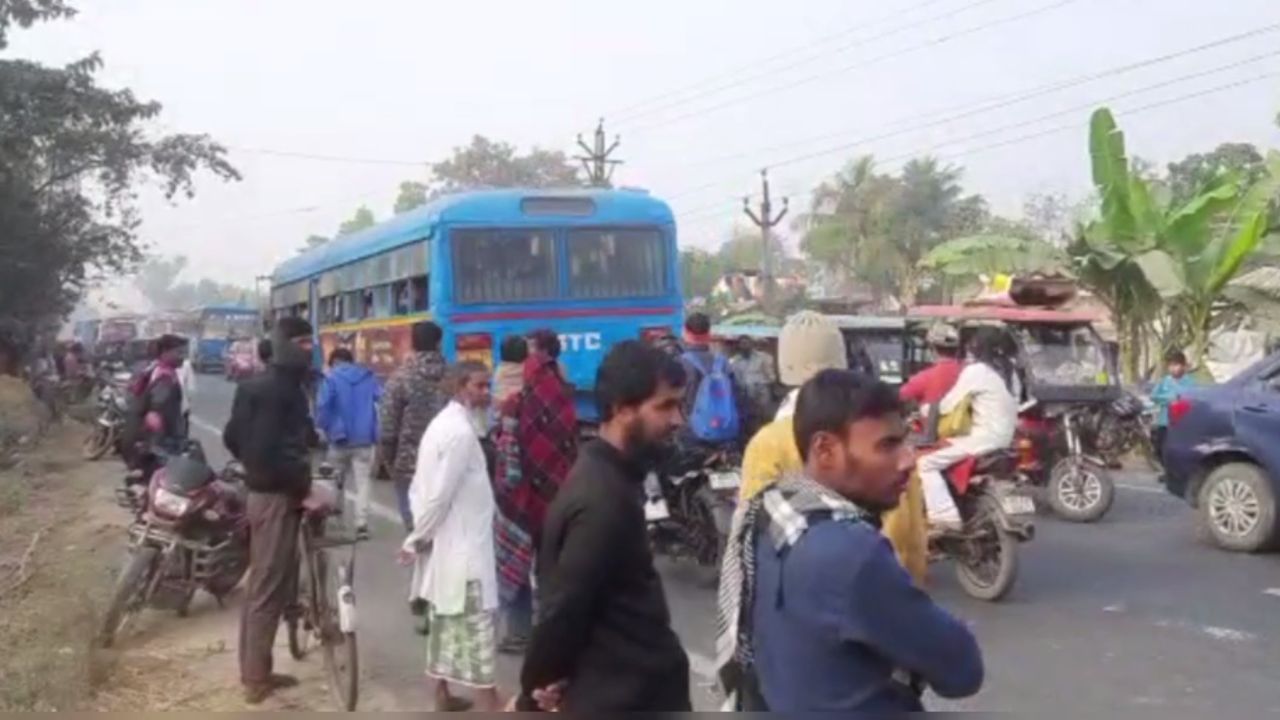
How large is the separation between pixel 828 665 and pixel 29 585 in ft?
24.9

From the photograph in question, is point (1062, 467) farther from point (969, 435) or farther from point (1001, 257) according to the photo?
point (1001, 257)

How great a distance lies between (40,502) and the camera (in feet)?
41.4

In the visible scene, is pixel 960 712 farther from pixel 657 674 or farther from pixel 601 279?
pixel 601 279

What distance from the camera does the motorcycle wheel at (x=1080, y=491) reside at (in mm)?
10391

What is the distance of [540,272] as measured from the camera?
1282cm

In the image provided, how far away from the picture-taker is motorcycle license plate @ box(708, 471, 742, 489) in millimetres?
7496

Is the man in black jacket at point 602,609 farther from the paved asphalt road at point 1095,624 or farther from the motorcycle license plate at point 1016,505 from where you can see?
the motorcycle license plate at point 1016,505

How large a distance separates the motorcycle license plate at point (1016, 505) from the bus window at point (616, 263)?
640 cm

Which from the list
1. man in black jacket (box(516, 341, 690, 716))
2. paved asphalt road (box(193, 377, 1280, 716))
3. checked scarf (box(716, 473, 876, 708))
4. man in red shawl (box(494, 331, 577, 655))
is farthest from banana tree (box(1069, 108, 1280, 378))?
checked scarf (box(716, 473, 876, 708))

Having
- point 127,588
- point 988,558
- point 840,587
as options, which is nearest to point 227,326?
point 127,588

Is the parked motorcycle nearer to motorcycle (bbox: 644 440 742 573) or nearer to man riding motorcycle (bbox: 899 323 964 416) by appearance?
man riding motorcycle (bbox: 899 323 964 416)

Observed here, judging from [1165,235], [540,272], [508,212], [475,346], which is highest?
[508,212]

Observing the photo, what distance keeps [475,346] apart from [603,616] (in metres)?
9.79

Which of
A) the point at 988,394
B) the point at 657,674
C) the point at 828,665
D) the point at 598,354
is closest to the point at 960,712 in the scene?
the point at 828,665
